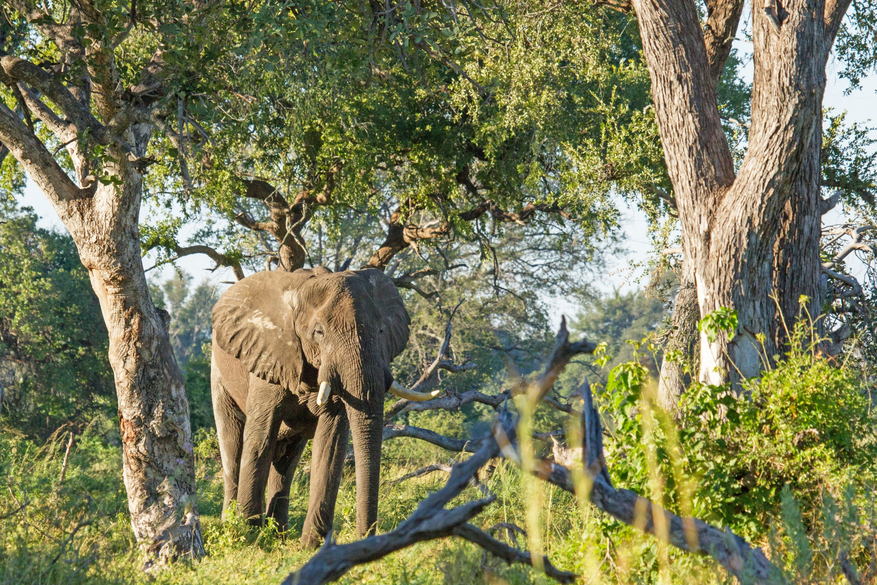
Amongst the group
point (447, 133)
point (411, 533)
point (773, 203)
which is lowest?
point (411, 533)

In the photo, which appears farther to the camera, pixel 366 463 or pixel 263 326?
pixel 263 326

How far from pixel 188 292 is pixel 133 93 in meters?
62.3

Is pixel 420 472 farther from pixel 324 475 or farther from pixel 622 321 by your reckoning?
pixel 622 321

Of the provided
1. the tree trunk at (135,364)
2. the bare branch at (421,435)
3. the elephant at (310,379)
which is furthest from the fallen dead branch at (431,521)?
the bare branch at (421,435)

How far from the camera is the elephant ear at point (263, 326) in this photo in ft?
25.4

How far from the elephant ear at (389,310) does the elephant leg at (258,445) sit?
4.14ft

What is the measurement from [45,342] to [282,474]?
46.5ft

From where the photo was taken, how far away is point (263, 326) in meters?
8.05

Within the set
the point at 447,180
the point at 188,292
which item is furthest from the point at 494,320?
the point at 188,292

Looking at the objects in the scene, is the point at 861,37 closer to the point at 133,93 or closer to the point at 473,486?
the point at 473,486

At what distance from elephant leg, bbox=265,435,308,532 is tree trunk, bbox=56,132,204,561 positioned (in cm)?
168

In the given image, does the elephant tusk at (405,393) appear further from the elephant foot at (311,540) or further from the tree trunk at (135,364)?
the tree trunk at (135,364)

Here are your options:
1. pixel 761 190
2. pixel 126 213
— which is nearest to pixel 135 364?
pixel 126 213

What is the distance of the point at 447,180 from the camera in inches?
514
